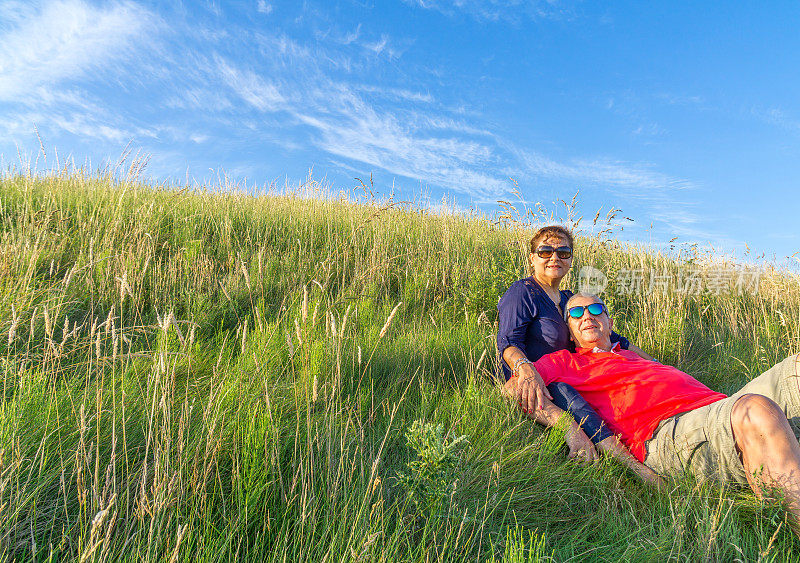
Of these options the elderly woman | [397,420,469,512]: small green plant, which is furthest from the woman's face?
[397,420,469,512]: small green plant

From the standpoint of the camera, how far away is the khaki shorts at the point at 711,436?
7.44ft

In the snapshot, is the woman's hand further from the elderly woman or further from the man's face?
the man's face

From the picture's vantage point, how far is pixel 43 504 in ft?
5.73

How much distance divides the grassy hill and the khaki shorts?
4.7 inches

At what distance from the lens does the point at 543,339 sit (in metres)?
3.66

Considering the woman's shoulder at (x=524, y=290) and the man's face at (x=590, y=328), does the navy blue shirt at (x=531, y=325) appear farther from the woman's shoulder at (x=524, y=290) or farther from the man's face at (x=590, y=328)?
the man's face at (x=590, y=328)

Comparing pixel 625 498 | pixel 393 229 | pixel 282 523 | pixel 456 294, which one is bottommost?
pixel 625 498

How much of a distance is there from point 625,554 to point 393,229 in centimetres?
556

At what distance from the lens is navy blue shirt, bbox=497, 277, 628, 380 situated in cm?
360

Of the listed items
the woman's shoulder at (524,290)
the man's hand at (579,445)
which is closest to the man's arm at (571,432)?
the man's hand at (579,445)

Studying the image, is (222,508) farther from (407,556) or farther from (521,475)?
(521,475)

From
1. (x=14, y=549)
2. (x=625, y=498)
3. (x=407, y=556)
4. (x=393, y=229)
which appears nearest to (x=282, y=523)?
(x=407, y=556)

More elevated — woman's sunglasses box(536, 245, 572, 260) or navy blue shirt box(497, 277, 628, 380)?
woman's sunglasses box(536, 245, 572, 260)

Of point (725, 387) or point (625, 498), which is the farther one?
point (725, 387)
